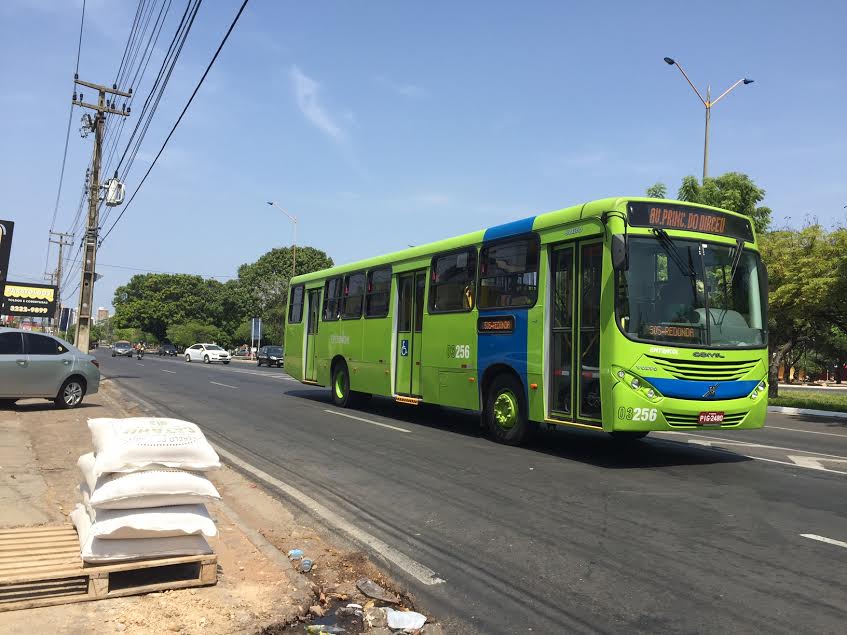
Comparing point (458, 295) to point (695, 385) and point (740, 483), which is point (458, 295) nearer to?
point (695, 385)

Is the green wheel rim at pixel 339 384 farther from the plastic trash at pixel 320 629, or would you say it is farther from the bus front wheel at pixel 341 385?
the plastic trash at pixel 320 629

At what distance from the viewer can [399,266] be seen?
13992mm

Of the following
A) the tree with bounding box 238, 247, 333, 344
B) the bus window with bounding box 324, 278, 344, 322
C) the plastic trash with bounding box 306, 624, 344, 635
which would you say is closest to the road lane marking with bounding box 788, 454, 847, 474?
the plastic trash with bounding box 306, 624, 344, 635

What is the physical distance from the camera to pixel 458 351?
38.7 ft

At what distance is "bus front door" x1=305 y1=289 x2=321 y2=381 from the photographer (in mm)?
17875

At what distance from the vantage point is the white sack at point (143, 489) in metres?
4.20

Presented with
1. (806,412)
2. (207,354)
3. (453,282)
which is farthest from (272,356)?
(453,282)

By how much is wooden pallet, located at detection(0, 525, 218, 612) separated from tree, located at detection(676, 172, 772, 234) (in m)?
24.8

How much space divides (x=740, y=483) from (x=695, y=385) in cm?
130

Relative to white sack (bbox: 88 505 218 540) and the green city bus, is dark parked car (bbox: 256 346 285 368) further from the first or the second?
white sack (bbox: 88 505 218 540)

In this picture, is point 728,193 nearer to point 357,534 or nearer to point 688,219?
point 688,219

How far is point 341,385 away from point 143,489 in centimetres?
1244

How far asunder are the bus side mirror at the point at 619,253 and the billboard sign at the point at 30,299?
59.4 meters

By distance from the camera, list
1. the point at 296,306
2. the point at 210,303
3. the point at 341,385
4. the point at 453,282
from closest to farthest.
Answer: the point at 453,282 → the point at 341,385 → the point at 296,306 → the point at 210,303
